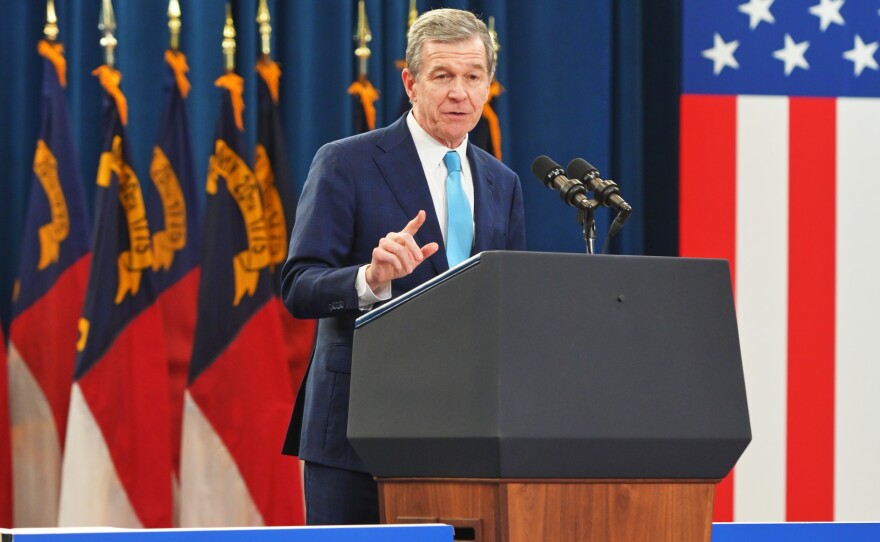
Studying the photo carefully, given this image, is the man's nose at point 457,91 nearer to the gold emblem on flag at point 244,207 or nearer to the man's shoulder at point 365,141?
the man's shoulder at point 365,141

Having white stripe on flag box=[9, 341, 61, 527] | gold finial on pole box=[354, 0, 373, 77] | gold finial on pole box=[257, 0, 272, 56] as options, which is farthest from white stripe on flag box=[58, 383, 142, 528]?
gold finial on pole box=[354, 0, 373, 77]

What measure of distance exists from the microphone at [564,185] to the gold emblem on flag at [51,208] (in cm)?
266

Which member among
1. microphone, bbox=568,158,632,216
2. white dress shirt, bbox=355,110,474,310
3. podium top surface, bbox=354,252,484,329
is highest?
white dress shirt, bbox=355,110,474,310

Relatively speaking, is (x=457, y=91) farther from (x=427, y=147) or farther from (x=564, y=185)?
(x=564, y=185)

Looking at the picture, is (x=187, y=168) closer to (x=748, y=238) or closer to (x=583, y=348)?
(x=748, y=238)

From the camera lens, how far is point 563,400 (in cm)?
155

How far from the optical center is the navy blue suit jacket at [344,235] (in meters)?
2.12

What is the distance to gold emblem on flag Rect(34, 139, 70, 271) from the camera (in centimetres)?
429

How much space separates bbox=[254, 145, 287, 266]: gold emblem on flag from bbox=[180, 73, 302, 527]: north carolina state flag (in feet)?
0.38

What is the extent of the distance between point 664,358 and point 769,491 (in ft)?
9.94

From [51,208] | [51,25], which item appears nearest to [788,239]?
[51,208]

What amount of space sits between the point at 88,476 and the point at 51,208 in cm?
93

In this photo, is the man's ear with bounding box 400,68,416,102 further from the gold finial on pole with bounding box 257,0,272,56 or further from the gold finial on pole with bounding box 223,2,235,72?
the gold finial on pole with bounding box 257,0,272,56

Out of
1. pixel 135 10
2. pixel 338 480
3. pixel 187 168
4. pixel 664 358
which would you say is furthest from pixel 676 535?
pixel 135 10
